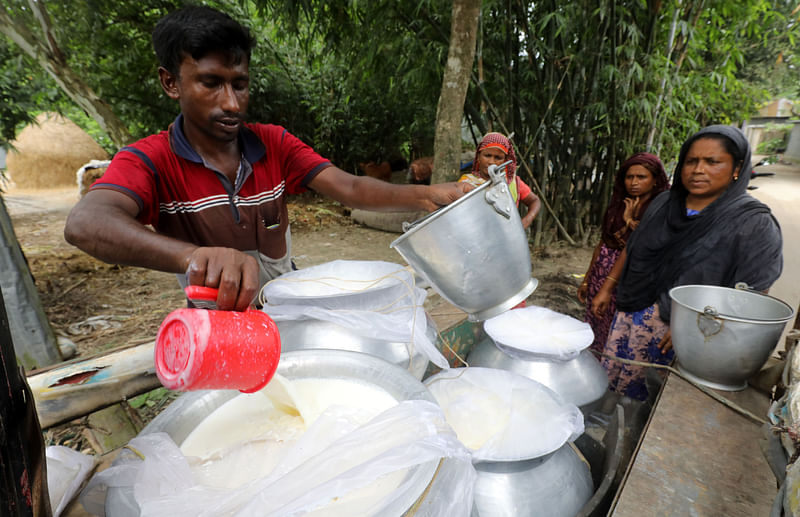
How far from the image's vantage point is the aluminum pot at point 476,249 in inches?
39.9

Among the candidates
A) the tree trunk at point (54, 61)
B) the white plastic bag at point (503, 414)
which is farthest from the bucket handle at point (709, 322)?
the tree trunk at point (54, 61)

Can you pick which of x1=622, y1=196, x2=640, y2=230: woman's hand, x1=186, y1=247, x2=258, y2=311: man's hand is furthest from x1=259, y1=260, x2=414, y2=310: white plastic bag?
x1=622, y1=196, x2=640, y2=230: woman's hand

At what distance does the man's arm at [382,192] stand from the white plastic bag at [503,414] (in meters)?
0.60

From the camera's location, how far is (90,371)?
127 centimetres

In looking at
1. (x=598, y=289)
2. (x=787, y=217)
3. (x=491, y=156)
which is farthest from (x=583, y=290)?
(x=787, y=217)

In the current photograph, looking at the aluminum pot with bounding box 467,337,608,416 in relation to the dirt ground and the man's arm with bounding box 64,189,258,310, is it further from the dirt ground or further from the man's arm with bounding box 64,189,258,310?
the dirt ground

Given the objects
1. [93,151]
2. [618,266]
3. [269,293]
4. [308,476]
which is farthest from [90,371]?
[93,151]

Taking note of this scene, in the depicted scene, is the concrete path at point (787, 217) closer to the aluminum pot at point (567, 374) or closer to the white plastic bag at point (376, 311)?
the aluminum pot at point (567, 374)

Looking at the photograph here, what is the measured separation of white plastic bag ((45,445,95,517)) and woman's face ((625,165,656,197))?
3.30m

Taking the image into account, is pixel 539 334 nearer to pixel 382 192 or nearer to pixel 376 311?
pixel 376 311

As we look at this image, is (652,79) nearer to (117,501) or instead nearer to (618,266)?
(618,266)

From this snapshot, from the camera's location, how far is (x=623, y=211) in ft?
9.36

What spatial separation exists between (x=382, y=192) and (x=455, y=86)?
220 cm

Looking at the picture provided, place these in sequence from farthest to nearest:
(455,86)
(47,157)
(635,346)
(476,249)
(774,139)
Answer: (774,139) → (47,157) → (455,86) → (635,346) → (476,249)
